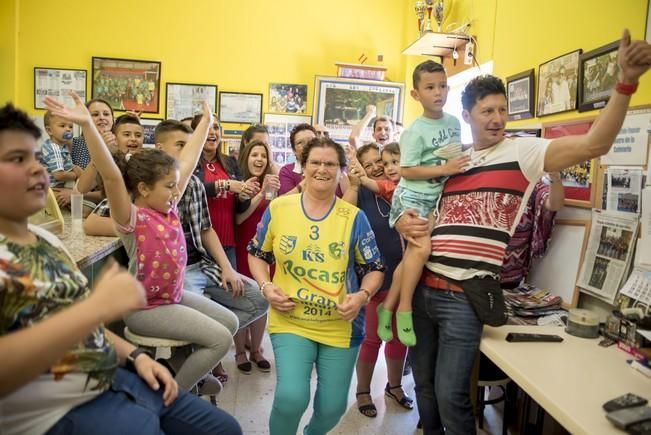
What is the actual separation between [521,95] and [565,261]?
1113 millimetres

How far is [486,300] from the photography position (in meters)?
1.54

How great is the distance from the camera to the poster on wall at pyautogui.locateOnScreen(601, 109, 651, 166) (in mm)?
1764

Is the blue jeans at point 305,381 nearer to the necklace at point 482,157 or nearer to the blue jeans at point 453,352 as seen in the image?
the blue jeans at point 453,352

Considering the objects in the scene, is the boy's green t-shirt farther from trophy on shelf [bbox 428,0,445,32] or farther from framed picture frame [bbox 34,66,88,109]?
framed picture frame [bbox 34,66,88,109]

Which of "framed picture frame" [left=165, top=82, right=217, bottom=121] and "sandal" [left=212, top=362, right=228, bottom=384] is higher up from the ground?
"framed picture frame" [left=165, top=82, right=217, bottom=121]

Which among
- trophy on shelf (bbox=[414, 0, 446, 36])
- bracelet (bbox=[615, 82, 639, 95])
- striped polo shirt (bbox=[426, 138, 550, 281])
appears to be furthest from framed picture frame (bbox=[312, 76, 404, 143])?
bracelet (bbox=[615, 82, 639, 95])

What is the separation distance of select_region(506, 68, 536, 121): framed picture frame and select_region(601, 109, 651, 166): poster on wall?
2.74 ft

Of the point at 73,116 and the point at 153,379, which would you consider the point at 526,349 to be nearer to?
the point at 153,379

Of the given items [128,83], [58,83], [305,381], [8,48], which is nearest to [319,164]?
[305,381]

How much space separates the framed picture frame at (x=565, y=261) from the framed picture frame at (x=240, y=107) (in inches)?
144

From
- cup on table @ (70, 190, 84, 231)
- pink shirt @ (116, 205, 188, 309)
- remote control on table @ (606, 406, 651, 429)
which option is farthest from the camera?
cup on table @ (70, 190, 84, 231)

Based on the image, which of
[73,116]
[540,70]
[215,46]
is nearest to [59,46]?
[215,46]

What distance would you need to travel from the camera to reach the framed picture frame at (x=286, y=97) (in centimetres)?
521

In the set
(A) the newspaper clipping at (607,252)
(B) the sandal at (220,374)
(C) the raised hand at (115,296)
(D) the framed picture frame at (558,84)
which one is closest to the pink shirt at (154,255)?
(C) the raised hand at (115,296)
